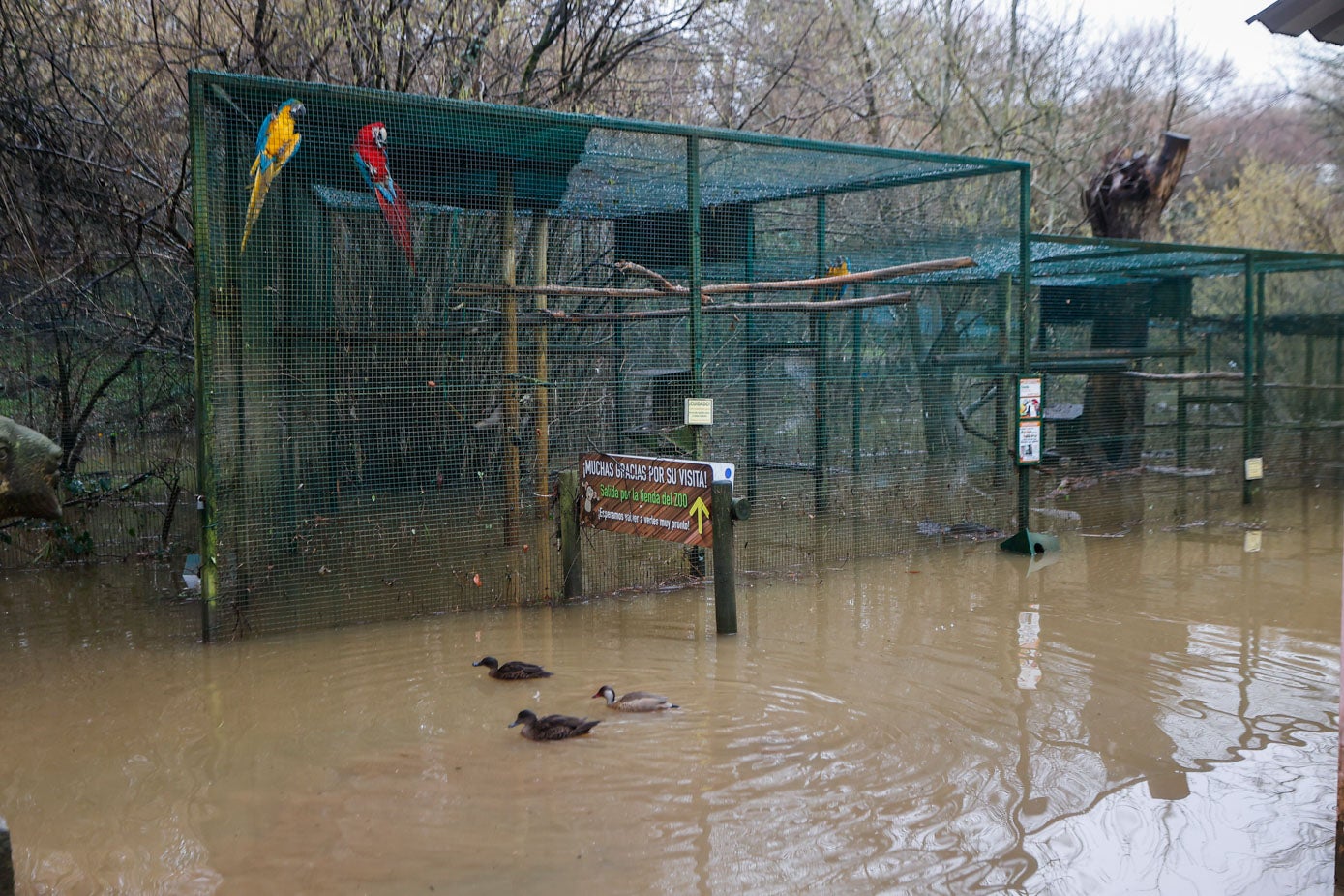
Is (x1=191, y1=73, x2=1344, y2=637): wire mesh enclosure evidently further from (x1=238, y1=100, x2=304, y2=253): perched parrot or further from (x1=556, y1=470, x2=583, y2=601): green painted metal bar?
(x1=556, y1=470, x2=583, y2=601): green painted metal bar

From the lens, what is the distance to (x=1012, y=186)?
887 centimetres

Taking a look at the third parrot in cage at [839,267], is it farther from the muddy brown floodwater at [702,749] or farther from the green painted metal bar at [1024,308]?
the muddy brown floodwater at [702,749]

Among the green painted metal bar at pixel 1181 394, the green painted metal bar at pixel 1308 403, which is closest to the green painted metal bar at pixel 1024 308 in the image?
the green painted metal bar at pixel 1181 394

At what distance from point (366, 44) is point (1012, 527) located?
21.2 feet

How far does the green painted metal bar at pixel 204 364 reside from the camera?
19.2ft

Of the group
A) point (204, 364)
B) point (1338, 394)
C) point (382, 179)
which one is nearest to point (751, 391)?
point (382, 179)

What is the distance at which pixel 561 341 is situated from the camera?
29.7 ft

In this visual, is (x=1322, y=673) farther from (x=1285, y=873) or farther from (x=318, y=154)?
(x=318, y=154)

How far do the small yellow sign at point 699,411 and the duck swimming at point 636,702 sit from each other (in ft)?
8.54

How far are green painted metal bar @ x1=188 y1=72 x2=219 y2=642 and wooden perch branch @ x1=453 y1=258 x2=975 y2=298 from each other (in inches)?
62.6

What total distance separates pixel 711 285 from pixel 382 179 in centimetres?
228

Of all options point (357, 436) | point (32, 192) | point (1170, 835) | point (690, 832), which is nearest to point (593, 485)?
point (357, 436)

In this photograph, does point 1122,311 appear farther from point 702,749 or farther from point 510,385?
point 702,749

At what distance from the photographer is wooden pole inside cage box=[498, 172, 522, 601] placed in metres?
7.13
